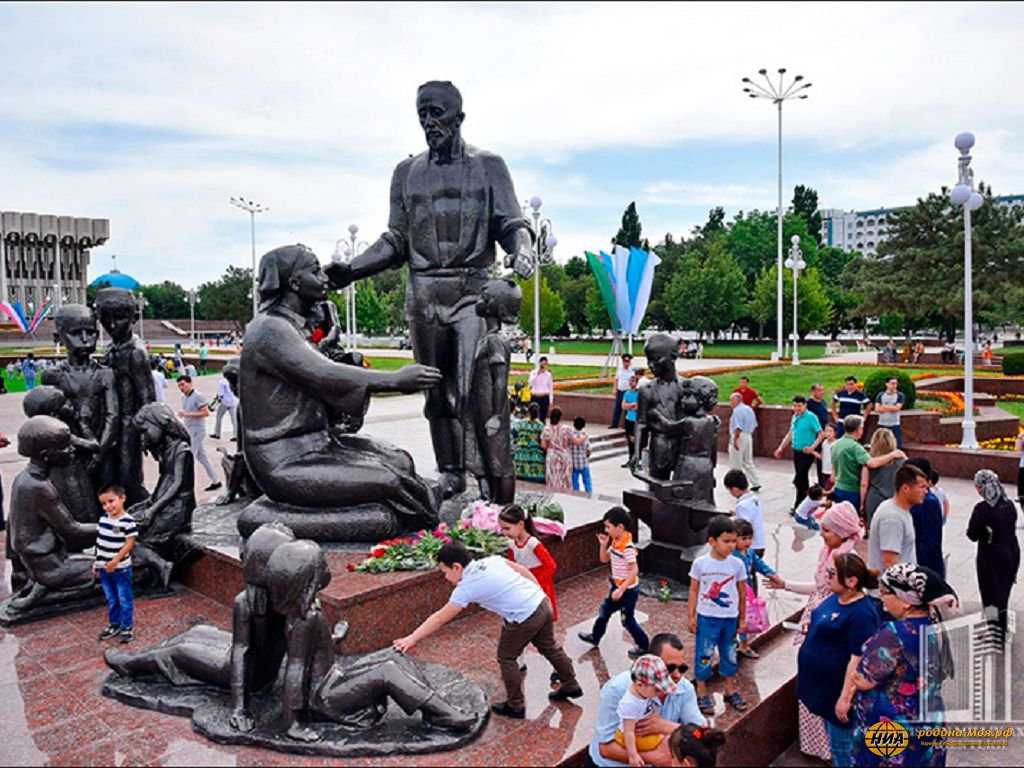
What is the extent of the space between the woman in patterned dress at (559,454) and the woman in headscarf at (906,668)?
6.22m

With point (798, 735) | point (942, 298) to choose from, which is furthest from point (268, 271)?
point (942, 298)

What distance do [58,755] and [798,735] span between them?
11.9ft

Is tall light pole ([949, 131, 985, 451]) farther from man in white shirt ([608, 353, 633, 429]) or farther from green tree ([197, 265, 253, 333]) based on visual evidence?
green tree ([197, 265, 253, 333])

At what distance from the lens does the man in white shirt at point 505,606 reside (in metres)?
3.70

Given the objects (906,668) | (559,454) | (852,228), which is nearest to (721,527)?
(906,668)

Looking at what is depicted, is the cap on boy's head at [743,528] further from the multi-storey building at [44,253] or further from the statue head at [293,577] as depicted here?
the multi-storey building at [44,253]

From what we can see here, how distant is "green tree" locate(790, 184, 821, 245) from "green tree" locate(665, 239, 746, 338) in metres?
23.2

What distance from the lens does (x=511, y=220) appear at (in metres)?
6.23

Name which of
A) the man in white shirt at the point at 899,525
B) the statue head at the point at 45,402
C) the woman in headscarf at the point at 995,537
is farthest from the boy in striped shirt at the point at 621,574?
the statue head at the point at 45,402

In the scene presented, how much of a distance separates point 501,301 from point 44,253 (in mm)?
75156

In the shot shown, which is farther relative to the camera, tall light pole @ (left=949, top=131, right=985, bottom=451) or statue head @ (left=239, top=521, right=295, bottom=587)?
tall light pole @ (left=949, top=131, right=985, bottom=451)

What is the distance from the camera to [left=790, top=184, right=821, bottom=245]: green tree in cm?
7156

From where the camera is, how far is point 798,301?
46.5 meters

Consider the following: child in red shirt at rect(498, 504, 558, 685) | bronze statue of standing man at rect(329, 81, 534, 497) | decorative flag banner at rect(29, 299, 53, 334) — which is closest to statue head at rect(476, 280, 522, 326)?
bronze statue of standing man at rect(329, 81, 534, 497)
